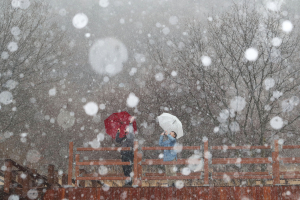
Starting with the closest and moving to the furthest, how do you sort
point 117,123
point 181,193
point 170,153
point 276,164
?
point 276,164, point 181,193, point 170,153, point 117,123

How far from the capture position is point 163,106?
801 inches

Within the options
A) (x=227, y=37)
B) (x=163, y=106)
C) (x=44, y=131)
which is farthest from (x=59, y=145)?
(x=227, y=37)

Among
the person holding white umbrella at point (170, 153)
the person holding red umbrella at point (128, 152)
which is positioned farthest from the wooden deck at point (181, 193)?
the person holding red umbrella at point (128, 152)

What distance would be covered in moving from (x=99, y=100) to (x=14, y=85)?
12639mm

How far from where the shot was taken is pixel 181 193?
7965mm

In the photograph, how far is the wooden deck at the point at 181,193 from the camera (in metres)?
7.77

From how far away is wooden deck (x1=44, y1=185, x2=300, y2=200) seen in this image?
7773mm

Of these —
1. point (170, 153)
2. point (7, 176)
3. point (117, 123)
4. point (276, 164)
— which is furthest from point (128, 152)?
point (276, 164)

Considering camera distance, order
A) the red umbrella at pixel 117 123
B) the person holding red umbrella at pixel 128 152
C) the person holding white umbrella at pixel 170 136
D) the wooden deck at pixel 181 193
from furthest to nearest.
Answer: the red umbrella at pixel 117 123 < the person holding red umbrella at pixel 128 152 < the person holding white umbrella at pixel 170 136 < the wooden deck at pixel 181 193

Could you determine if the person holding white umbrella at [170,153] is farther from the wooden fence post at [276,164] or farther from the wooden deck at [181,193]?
the wooden fence post at [276,164]

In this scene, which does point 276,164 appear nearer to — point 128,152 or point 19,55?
point 128,152

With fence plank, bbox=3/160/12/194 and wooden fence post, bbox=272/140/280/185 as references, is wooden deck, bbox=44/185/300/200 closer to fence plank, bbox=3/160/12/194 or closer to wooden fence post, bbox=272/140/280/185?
wooden fence post, bbox=272/140/280/185

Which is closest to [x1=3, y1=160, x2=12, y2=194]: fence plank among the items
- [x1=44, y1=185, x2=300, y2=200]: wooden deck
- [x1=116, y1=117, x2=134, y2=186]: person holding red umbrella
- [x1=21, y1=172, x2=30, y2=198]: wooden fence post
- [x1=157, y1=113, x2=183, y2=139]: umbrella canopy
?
[x1=21, y1=172, x2=30, y2=198]: wooden fence post

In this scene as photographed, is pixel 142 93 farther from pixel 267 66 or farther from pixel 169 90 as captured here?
pixel 267 66
